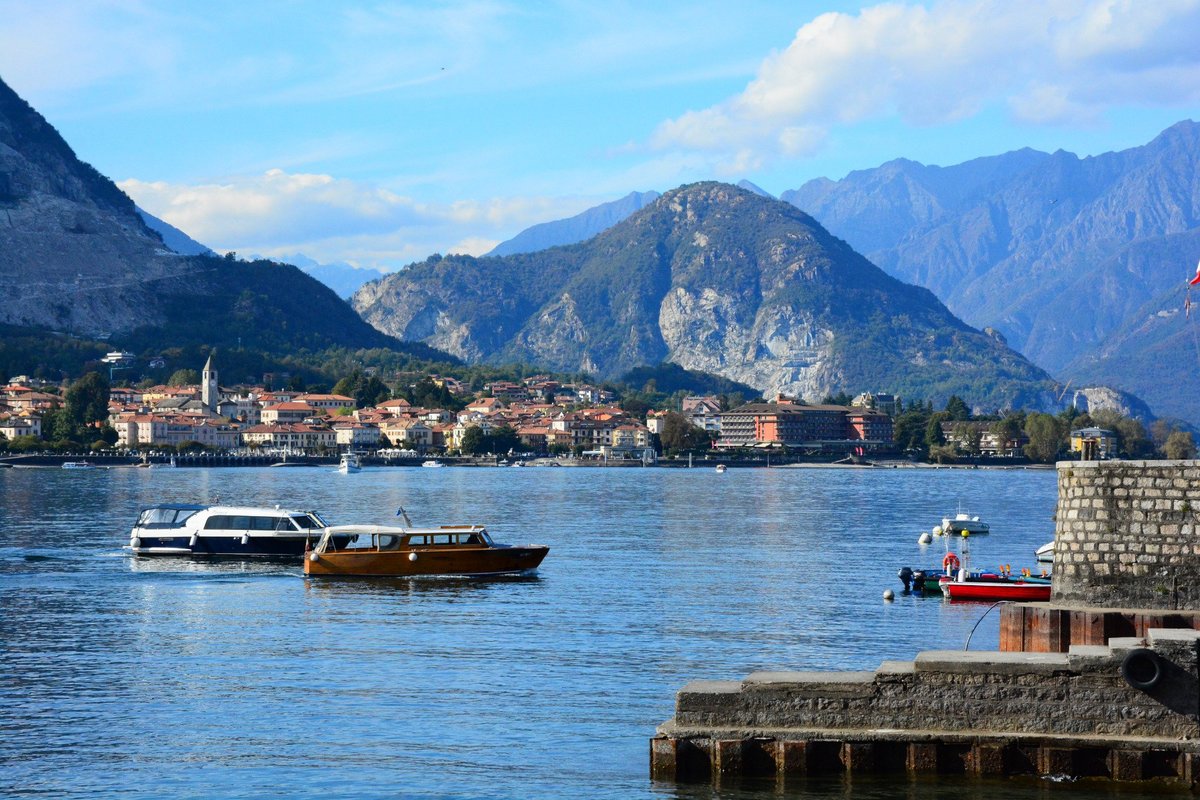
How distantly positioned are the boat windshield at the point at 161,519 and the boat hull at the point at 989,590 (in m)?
31.8

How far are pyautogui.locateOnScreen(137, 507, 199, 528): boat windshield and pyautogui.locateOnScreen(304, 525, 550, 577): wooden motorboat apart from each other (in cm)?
1252

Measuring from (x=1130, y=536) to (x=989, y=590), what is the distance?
982 inches

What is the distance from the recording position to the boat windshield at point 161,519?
216ft

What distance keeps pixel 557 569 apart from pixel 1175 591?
35.8m

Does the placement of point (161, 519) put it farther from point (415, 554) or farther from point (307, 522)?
point (415, 554)

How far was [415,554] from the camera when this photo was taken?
180ft

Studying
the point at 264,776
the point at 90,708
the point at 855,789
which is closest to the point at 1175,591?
the point at 855,789

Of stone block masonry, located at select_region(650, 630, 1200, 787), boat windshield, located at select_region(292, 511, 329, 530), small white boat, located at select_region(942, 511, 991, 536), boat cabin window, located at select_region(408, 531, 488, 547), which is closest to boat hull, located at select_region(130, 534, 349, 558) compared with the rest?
boat windshield, located at select_region(292, 511, 329, 530)

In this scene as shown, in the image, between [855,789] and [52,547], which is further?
[52,547]

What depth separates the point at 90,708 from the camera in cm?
2895

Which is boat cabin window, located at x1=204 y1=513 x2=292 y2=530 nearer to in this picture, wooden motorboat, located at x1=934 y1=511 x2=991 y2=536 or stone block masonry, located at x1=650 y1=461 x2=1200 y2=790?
wooden motorboat, located at x1=934 y1=511 x2=991 y2=536

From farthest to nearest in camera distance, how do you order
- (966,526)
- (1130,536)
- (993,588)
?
(966,526) < (993,588) < (1130,536)

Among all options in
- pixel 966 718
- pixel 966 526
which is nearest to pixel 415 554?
pixel 966 526

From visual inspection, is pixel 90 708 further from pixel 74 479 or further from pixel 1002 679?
pixel 74 479
